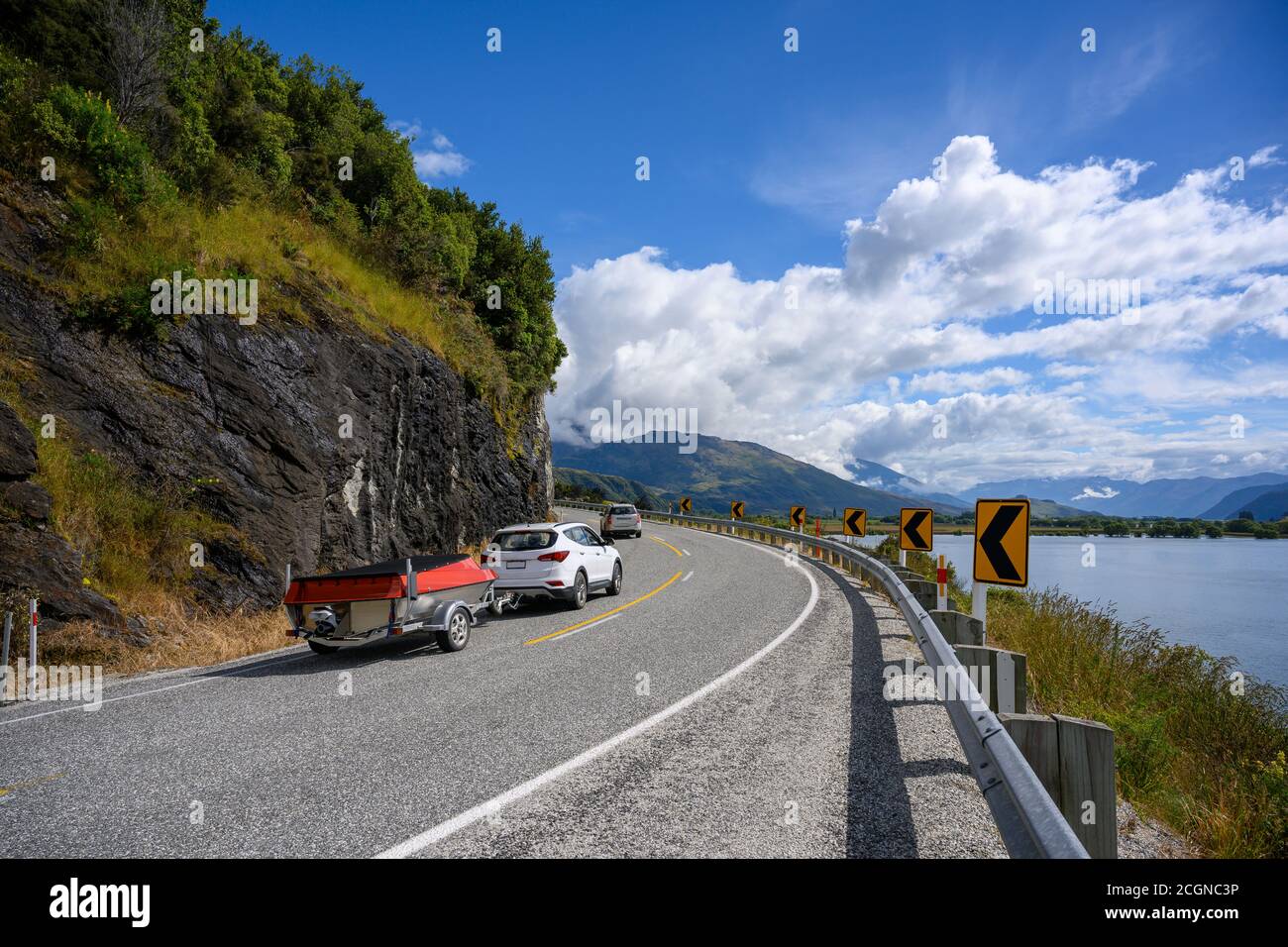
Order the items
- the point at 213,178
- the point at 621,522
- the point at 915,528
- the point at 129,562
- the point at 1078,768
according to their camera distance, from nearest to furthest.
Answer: the point at 1078,768 < the point at 129,562 < the point at 915,528 < the point at 213,178 < the point at 621,522

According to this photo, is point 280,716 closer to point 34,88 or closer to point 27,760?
point 27,760

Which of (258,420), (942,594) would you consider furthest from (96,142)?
(942,594)

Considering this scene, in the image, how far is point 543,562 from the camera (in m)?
12.8

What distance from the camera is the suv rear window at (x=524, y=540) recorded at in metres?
13.0

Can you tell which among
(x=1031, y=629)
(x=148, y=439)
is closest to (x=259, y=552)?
(x=148, y=439)

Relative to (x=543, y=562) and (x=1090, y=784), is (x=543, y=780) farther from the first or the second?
(x=543, y=562)

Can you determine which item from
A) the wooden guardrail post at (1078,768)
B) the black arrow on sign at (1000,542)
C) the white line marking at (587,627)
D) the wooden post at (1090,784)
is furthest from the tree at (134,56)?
the wooden post at (1090,784)

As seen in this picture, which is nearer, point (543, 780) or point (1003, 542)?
point (543, 780)

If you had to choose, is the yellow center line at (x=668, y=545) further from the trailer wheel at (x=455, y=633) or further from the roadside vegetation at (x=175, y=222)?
the trailer wheel at (x=455, y=633)

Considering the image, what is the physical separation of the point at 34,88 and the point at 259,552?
1016 cm

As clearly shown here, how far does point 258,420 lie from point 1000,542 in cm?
1237

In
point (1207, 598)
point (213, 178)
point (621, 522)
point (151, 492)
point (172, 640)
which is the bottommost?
point (1207, 598)
